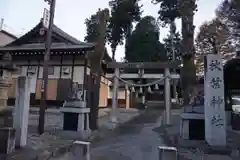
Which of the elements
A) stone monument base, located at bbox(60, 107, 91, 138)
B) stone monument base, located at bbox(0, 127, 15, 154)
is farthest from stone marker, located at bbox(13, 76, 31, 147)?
stone monument base, located at bbox(60, 107, 91, 138)

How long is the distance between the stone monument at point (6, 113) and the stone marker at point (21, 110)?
34cm

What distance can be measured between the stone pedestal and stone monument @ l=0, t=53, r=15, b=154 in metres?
2.53

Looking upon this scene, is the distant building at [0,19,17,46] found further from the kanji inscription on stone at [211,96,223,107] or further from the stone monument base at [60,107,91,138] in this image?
the kanji inscription on stone at [211,96,223,107]

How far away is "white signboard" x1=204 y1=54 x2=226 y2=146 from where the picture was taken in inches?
299

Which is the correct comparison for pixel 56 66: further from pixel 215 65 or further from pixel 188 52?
pixel 215 65

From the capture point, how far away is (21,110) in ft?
24.6

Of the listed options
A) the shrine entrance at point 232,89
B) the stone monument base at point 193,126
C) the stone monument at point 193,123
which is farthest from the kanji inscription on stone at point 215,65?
the shrine entrance at point 232,89

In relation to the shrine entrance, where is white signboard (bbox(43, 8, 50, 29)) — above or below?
above

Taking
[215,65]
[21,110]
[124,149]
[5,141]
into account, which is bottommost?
[124,149]

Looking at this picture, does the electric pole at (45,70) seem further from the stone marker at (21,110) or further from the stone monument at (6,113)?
the stone marker at (21,110)

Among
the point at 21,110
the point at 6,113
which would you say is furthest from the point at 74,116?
the point at 6,113

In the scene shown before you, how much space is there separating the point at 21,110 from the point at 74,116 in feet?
10.0

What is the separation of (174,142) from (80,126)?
4.32 metres

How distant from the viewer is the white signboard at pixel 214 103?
7582 mm
